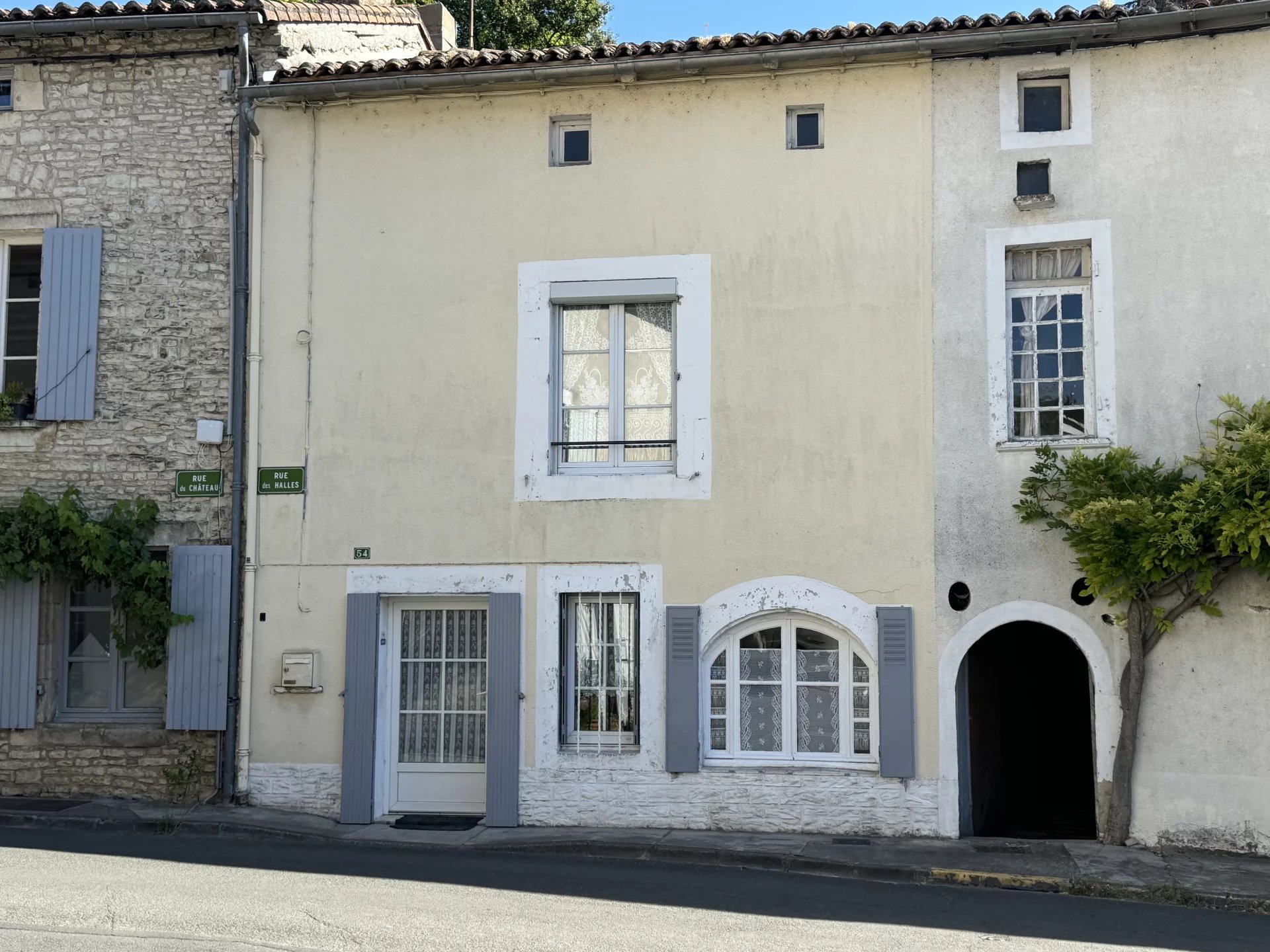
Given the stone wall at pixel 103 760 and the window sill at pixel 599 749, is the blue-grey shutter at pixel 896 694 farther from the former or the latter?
the stone wall at pixel 103 760

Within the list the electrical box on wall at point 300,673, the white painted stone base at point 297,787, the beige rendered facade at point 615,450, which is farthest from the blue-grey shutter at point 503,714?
the electrical box on wall at point 300,673

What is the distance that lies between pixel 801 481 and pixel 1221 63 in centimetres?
445

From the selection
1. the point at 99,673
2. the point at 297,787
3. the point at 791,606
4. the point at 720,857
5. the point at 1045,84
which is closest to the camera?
the point at 720,857

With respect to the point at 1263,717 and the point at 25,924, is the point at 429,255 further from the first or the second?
the point at 1263,717

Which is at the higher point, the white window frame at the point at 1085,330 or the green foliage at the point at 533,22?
the green foliage at the point at 533,22

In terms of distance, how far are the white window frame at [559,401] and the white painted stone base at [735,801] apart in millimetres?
2165

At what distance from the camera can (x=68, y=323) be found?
11.7 metres

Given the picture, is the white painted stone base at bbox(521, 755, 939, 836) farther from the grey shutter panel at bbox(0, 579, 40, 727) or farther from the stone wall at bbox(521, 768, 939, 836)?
the grey shutter panel at bbox(0, 579, 40, 727)

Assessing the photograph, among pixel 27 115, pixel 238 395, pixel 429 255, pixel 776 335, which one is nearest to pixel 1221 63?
pixel 776 335

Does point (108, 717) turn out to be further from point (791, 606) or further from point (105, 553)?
point (791, 606)

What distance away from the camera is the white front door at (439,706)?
11.2m

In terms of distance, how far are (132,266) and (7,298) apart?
3.99 ft

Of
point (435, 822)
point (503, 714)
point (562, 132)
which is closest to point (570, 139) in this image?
point (562, 132)

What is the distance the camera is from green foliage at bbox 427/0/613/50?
76.7ft
